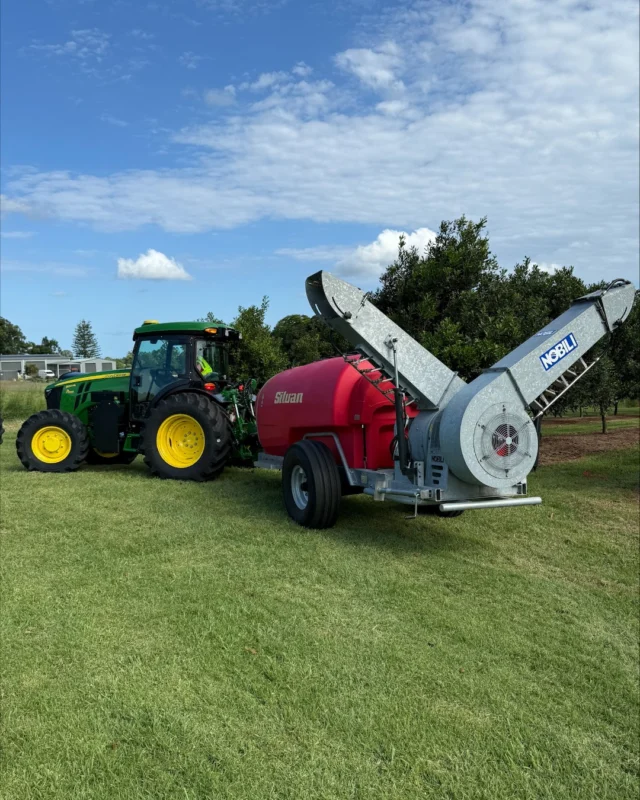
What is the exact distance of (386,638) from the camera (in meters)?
4.17

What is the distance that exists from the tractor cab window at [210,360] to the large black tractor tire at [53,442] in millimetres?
2086

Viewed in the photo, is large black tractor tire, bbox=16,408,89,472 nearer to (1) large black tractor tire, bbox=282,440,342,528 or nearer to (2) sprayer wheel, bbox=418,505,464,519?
(1) large black tractor tire, bbox=282,440,342,528

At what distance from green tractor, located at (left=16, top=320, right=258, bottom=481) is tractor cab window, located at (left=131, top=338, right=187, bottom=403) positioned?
15mm

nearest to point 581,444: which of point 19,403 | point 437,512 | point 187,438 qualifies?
point 437,512

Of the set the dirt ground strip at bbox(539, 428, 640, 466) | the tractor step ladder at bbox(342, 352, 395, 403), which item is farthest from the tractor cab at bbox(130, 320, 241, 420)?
the dirt ground strip at bbox(539, 428, 640, 466)

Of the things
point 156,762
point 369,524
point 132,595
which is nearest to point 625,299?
point 369,524

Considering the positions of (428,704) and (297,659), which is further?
(297,659)

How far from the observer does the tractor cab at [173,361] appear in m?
9.84

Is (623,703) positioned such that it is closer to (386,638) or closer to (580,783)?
(580,783)

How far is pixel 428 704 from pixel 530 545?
127 inches

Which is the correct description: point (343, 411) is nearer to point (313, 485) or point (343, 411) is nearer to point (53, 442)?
point (313, 485)

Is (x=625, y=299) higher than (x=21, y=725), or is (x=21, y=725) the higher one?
(x=625, y=299)

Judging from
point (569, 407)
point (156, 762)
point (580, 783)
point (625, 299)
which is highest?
point (625, 299)

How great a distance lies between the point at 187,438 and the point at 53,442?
91.0 inches
